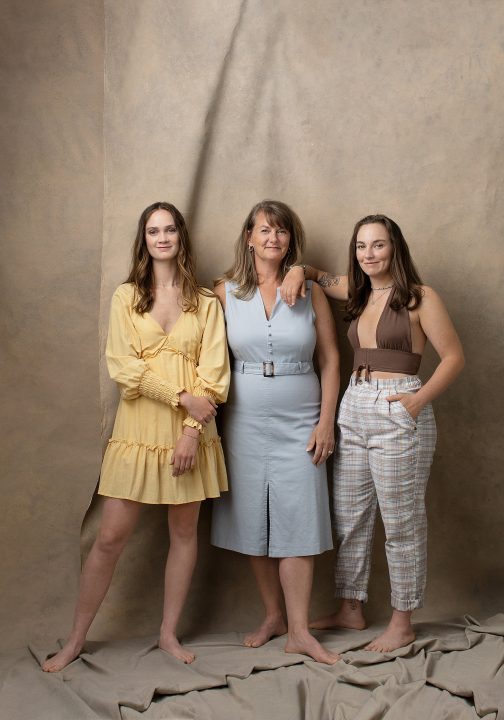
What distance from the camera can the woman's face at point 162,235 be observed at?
10.8 ft

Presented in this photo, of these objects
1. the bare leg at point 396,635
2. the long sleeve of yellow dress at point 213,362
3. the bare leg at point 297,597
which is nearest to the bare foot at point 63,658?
the bare leg at point 297,597

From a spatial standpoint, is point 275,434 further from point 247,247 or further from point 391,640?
point 391,640

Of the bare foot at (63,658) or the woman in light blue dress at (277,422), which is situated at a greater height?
the woman in light blue dress at (277,422)

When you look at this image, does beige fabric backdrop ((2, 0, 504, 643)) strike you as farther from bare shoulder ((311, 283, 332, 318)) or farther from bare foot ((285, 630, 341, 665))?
bare foot ((285, 630, 341, 665))

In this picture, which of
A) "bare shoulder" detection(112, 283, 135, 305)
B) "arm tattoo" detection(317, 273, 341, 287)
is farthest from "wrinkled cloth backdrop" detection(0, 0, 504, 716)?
"bare shoulder" detection(112, 283, 135, 305)

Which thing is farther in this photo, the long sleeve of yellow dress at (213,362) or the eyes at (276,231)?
the eyes at (276,231)

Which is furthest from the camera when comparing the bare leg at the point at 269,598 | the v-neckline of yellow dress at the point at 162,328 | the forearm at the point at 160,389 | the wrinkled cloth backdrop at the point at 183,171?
the wrinkled cloth backdrop at the point at 183,171

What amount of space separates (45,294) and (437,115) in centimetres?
186

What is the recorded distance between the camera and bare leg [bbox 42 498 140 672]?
10.6 ft

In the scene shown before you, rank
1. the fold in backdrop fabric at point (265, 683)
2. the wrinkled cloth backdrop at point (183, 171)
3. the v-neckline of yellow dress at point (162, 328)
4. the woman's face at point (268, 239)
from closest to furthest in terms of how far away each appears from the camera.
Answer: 1. the fold in backdrop fabric at point (265, 683)
2. the v-neckline of yellow dress at point (162, 328)
3. the woman's face at point (268, 239)
4. the wrinkled cloth backdrop at point (183, 171)

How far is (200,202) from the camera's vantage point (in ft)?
12.0

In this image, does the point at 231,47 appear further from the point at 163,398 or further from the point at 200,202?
the point at 163,398

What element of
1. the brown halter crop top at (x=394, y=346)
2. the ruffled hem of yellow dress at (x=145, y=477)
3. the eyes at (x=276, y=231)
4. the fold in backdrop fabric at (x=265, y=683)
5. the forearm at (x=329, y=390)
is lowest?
the fold in backdrop fabric at (x=265, y=683)

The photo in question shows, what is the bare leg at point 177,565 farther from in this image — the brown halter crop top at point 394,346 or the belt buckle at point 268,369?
the brown halter crop top at point 394,346
